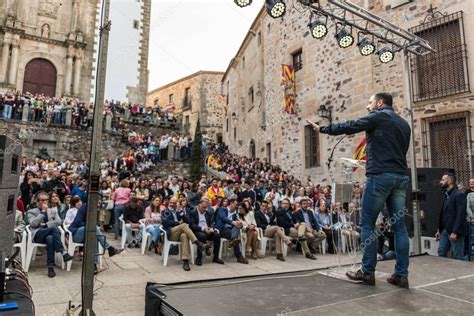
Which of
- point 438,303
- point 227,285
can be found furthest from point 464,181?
point 227,285

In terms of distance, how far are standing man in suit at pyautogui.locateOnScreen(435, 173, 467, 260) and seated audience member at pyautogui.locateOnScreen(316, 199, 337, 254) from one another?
8.20 feet

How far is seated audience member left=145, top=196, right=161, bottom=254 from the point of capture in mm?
7203

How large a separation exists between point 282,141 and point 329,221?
8.13m

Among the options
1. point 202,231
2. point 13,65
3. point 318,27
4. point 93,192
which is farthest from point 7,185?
point 13,65

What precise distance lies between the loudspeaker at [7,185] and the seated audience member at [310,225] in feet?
20.7

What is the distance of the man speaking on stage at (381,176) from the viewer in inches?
118

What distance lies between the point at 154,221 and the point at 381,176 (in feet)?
18.6

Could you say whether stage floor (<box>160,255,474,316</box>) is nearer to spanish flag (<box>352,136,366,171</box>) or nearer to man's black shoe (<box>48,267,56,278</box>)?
man's black shoe (<box>48,267,56,278</box>)

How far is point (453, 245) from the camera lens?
18.9 ft

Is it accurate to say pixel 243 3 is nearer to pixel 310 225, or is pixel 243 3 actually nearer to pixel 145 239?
pixel 145 239

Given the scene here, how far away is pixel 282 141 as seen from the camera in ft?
55.1

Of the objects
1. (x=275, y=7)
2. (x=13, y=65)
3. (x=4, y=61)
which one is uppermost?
(x=4, y=61)

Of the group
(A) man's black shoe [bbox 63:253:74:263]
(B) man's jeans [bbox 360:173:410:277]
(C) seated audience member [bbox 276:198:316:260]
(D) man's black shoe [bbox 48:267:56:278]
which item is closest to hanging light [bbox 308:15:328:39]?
(C) seated audience member [bbox 276:198:316:260]

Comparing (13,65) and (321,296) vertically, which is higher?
(13,65)
